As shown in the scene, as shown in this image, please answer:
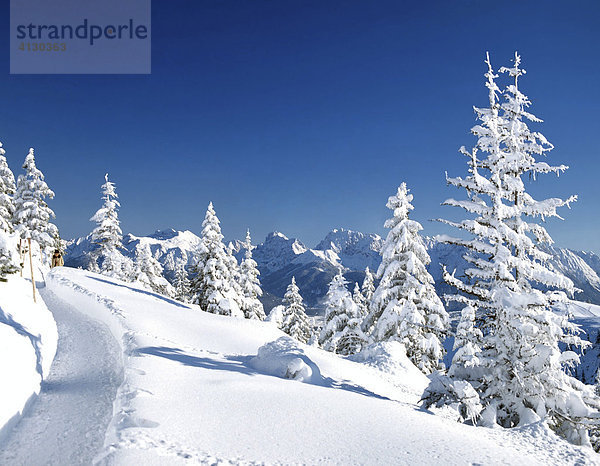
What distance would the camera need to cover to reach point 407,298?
22.0m

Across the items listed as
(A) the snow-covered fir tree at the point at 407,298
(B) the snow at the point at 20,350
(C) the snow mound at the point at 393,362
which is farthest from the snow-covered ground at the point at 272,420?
(A) the snow-covered fir tree at the point at 407,298

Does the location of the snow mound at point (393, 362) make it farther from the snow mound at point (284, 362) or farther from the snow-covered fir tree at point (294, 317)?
the snow-covered fir tree at point (294, 317)

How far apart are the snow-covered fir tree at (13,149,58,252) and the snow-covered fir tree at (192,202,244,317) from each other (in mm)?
15957

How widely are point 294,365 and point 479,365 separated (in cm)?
578

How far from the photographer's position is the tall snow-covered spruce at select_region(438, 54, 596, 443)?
10.4m

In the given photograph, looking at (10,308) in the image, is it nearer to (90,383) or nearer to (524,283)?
(90,383)

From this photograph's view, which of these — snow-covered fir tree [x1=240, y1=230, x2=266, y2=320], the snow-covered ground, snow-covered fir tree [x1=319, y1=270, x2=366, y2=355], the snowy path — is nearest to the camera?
the snow-covered ground

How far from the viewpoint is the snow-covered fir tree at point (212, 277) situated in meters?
30.0

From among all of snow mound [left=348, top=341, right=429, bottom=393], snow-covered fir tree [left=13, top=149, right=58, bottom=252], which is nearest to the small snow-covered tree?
snow-covered fir tree [left=13, top=149, right=58, bottom=252]

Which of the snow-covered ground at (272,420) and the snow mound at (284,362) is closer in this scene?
the snow-covered ground at (272,420)

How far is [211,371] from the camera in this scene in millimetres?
11539

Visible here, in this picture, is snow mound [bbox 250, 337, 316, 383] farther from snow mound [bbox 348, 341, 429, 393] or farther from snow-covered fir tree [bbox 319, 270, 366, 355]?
snow-covered fir tree [bbox 319, 270, 366, 355]

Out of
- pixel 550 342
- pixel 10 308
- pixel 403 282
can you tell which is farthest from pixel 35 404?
pixel 403 282

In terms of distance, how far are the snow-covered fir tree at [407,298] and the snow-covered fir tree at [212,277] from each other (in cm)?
1274
